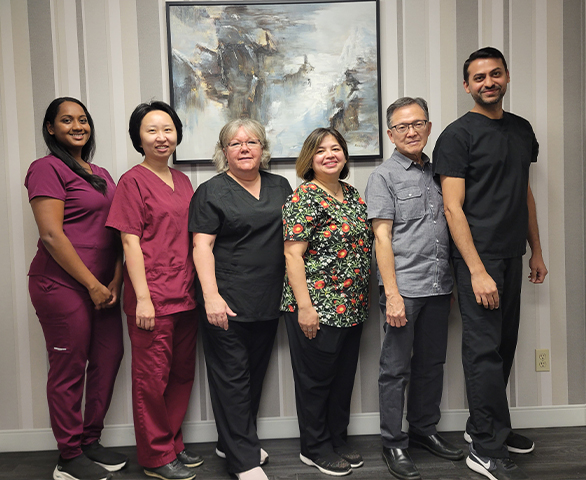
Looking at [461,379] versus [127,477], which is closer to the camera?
[127,477]

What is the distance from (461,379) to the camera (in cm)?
238

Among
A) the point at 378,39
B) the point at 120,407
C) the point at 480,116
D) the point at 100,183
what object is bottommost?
the point at 120,407

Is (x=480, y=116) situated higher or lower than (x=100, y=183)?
higher

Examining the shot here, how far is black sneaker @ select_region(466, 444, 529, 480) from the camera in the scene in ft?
6.10

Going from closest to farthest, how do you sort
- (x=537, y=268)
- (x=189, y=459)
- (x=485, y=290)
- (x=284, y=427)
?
(x=485, y=290) < (x=189, y=459) < (x=537, y=268) < (x=284, y=427)

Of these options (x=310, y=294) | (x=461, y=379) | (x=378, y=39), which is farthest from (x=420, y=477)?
(x=378, y=39)

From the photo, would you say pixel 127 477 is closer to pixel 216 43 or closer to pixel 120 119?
pixel 120 119

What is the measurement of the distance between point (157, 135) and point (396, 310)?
124 centimetres

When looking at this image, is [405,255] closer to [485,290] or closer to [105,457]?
[485,290]

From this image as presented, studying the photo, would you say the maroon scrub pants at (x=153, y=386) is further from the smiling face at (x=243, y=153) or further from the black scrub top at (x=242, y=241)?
the smiling face at (x=243, y=153)

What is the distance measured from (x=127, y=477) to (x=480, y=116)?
2.18 meters

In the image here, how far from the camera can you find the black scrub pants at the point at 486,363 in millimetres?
1903

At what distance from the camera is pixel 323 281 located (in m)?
1.87

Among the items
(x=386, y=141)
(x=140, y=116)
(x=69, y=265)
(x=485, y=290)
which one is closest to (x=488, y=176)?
(x=485, y=290)
